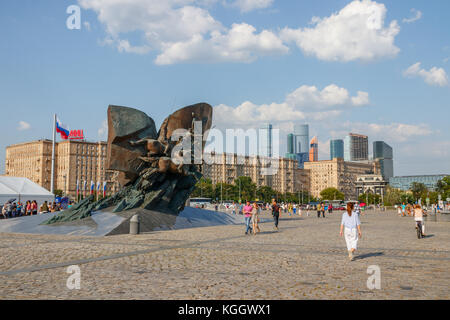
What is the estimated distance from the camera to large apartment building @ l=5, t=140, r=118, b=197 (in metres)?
131

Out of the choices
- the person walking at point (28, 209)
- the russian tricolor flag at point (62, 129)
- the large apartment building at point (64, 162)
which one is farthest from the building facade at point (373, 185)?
the person walking at point (28, 209)

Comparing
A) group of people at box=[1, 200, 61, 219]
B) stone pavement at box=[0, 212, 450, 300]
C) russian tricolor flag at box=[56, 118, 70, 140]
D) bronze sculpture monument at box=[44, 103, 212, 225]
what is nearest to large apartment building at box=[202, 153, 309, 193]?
russian tricolor flag at box=[56, 118, 70, 140]

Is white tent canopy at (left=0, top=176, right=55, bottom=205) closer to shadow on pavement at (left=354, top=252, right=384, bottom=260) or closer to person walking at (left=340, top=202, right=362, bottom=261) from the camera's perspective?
person walking at (left=340, top=202, right=362, bottom=261)

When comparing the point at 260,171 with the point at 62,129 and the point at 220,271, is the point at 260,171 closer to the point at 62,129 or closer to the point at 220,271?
the point at 62,129

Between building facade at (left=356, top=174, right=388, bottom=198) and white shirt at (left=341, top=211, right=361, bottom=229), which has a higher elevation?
building facade at (left=356, top=174, right=388, bottom=198)

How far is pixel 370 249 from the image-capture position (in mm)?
13719

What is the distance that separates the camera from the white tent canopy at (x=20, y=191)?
33.4 metres

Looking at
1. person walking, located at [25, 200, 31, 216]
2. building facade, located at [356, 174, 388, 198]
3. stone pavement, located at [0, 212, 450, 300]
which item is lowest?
stone pavement, located at [0, 212, 450, 300]

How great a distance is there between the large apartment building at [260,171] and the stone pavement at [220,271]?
480 ft

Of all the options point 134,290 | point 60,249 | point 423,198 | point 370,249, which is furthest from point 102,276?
point 423,198

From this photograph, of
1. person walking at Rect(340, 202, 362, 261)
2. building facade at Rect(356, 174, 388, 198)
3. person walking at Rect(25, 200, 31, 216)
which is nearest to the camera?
person walking at Rect(340, 202, 362, 261)

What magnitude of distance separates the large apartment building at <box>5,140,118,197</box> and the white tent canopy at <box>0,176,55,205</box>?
304 feet

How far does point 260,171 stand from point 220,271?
17116cm
